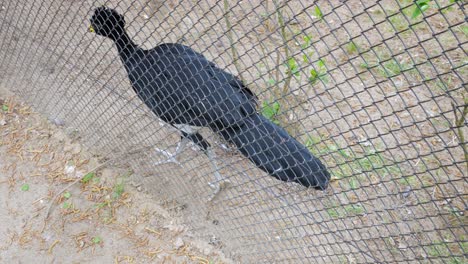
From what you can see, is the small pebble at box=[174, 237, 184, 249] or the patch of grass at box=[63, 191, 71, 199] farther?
the patch of grass at box=[63, 191, 71, 199]

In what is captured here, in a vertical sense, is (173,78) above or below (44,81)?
above

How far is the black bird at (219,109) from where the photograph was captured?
2.37 metres

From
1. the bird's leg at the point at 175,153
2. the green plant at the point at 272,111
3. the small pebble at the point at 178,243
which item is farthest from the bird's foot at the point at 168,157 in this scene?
the green plant at the point at 272,111

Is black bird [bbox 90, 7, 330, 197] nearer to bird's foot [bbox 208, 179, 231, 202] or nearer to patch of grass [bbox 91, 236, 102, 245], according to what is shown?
bird's foot [bbox 208, 179, 231, 202]

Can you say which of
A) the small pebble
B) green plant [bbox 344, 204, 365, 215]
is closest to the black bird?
green plant [bbox 344, 204, 365, 215]

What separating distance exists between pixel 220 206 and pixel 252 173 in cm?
34

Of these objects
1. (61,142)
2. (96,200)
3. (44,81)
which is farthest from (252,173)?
(44,81)

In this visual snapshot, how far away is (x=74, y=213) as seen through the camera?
292cm

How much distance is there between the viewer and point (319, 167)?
7.68ft

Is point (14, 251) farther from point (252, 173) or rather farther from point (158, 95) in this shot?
point (252, 173)

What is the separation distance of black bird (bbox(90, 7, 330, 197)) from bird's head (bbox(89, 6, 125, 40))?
6.7 inches

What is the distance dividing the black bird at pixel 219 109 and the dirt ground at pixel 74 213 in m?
0.72

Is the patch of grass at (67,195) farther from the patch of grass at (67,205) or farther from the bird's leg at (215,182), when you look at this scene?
the bird's leg at (215,182)

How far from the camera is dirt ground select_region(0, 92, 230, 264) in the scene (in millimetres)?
2750
